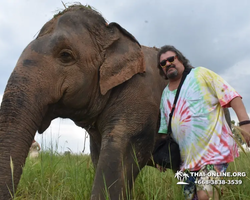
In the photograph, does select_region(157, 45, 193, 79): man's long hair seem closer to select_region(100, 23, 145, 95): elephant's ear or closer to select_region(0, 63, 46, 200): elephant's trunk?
select_region(100, 23, 145, 95): elephant's ear

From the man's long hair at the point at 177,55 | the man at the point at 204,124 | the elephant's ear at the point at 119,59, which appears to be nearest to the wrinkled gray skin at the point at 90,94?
the elephant's ear at the point at 119,59

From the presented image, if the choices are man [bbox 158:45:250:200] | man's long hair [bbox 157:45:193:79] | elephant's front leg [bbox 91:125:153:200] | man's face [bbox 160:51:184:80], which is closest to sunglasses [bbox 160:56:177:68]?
man's face [bbox 160:51:184:80]

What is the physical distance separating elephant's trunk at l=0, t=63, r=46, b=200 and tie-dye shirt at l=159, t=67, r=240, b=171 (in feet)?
4.54

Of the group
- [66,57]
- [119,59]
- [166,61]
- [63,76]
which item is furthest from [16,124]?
[166,61]

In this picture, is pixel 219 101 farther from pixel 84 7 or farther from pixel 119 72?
pixel 84 7

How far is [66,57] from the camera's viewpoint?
11.3 feet

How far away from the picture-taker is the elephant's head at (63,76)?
9.94ft

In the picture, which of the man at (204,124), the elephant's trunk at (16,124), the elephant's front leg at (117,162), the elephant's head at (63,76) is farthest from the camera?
the elephant's front leg at (117,162)

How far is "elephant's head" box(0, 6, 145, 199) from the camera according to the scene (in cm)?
303

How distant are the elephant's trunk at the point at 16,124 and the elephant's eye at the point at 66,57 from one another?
41 cm

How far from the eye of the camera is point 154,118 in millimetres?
3811

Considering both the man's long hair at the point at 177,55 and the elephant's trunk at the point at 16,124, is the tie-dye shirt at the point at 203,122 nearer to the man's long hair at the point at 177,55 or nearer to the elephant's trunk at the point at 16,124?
the man's long hair at the point at 177,55

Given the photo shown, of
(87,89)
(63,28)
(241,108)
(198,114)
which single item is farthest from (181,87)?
(63,28)

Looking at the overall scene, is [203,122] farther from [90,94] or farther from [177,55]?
[90,94]
